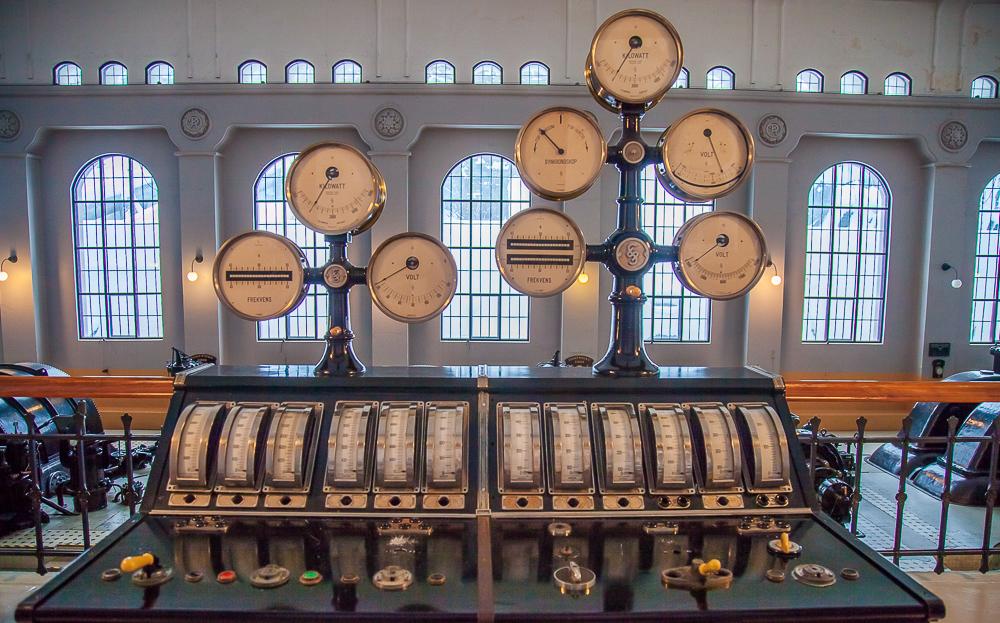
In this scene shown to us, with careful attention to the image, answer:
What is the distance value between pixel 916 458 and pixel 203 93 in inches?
429

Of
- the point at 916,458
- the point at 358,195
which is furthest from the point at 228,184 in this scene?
the point at 916,458

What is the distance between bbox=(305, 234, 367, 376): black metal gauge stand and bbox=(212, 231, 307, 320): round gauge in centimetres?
6

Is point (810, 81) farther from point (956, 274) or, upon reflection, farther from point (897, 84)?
point (956, 274)

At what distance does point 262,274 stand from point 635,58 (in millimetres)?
1321

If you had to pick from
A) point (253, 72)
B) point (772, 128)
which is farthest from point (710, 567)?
point (253, 72)

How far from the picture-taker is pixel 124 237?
962cm

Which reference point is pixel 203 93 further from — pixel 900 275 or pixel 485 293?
pixel 900 275

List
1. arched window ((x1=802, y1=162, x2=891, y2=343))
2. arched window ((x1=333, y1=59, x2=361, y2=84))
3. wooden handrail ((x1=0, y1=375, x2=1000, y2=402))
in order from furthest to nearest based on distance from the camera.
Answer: arched window ((x1=802, y1=162, x2=891, y2=343)) → arched window ((x1=333, y1=59, x2=361, y2=84)) → wooden handrail ((x1=0, y1=375, x2=1000, y2=402))

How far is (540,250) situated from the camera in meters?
1.77

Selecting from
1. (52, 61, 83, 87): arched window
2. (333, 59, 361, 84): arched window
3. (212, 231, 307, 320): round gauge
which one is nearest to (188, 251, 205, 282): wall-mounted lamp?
(52, 61, 83, 87): arched window

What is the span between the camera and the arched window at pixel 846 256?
31.5ft

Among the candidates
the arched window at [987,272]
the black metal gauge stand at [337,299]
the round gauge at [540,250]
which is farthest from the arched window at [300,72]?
the arched window at [987,272]

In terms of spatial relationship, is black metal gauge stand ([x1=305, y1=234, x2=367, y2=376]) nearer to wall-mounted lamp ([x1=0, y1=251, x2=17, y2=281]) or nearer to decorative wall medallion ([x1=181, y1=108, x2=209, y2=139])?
decorative wall medallion ([x1=181, y1=108, x2=209, y2=139])

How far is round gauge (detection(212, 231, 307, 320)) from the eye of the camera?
1718 millimetres
